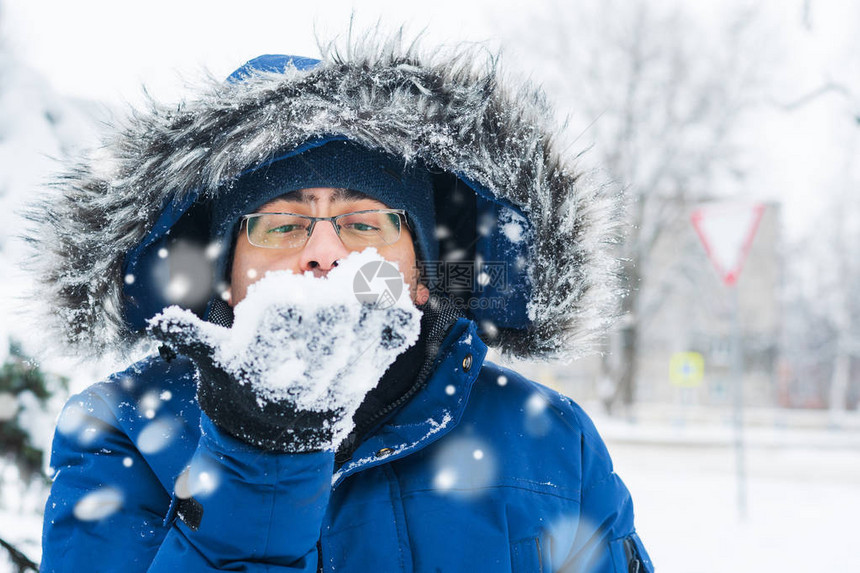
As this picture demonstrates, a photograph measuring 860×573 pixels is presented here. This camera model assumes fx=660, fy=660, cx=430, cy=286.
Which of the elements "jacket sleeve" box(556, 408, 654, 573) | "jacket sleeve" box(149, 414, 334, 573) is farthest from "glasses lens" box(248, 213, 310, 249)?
"jacket sleeve" box(556, 408, 654, 573)

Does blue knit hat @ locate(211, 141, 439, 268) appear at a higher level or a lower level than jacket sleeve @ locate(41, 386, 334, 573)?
higher

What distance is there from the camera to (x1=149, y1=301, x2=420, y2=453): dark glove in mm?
1070

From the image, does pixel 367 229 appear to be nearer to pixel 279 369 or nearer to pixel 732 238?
pixel 279 369

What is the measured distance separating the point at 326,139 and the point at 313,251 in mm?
282

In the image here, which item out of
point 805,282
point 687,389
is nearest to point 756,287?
point 805,282

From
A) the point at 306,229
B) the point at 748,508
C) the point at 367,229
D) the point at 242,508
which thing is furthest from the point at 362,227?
the point at 748,508

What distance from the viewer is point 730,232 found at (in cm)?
545

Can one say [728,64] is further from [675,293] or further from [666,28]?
[675,293]

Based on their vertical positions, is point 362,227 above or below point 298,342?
above

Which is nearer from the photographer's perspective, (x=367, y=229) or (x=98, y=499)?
(x=98, y=499)

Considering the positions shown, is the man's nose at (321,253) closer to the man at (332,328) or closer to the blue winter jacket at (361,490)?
the man at (332,328)

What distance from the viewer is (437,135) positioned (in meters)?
1.70

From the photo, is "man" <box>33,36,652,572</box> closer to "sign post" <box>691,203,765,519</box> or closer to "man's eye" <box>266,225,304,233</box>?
"man's eye" <box>266,225,304,233</box>

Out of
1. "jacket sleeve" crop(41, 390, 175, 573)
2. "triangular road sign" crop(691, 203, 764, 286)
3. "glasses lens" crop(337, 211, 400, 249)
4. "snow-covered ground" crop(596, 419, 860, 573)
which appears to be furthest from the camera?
"triangular road sign" crop(691, 203, 764, 286)
